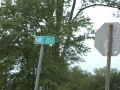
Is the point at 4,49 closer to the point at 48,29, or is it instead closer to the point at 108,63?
the point at 48,29

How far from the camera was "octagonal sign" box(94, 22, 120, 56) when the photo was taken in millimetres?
4562

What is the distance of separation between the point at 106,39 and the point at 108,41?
7 centimetres

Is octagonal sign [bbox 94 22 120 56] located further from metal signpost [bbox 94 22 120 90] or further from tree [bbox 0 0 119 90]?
tree [bbox 0 0 119 90]

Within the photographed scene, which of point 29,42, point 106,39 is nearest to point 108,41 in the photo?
point 106,39

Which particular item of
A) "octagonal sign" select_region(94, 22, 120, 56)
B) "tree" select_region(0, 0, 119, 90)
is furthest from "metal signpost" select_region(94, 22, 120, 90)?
"tree" select_region(0, 0, 119, 90)

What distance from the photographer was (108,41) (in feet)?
15.1

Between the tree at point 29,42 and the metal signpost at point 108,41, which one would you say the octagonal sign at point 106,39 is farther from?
the tree at point 29,42

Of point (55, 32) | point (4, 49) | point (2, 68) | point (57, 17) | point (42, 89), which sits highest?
point (57, 17)

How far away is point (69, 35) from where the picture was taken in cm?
1415

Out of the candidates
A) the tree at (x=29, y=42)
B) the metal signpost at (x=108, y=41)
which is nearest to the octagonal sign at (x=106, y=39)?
the metal signpost at (x=108, y=41)

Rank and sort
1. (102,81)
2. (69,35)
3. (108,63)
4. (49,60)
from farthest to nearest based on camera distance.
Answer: (102,81) < (69,35) < (49,60) < (108,63)

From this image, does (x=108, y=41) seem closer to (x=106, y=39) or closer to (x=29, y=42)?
(x=106, y=39)

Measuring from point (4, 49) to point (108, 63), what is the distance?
964cm

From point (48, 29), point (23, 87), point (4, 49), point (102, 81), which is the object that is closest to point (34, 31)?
point (48, 29)
